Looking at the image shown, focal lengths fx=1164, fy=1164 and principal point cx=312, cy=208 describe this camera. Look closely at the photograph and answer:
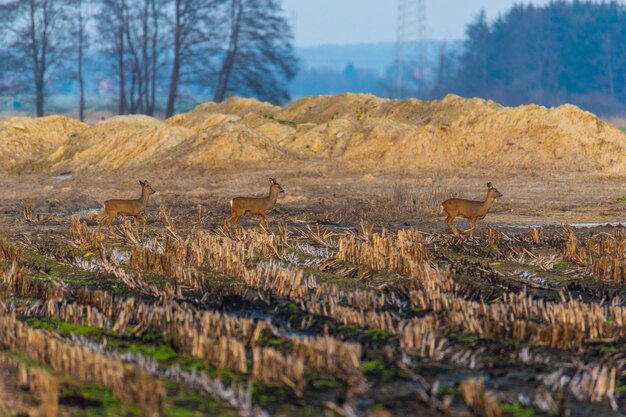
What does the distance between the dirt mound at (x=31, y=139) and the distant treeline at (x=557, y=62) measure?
5610 centimetres

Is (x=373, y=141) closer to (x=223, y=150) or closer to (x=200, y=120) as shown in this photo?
(x=223, y=150)

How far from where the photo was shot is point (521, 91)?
10300 centimetres

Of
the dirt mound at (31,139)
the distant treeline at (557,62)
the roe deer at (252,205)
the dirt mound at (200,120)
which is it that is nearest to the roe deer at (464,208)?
the roe deer at (252,205)

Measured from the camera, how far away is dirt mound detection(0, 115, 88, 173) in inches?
1708

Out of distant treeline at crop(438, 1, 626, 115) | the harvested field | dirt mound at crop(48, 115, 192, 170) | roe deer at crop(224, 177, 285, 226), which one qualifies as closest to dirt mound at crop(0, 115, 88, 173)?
dirt mound at crop(48, 115, 192, 170)

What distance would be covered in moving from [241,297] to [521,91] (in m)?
92.0

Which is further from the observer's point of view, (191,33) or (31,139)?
(191,33)

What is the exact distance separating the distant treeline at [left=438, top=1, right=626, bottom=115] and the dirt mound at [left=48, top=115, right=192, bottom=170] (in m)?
57.8

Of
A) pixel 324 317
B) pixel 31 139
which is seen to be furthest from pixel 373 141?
pixel 324 317

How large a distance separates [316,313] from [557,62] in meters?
98.7

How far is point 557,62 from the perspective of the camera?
10750cm

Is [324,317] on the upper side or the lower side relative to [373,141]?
lower

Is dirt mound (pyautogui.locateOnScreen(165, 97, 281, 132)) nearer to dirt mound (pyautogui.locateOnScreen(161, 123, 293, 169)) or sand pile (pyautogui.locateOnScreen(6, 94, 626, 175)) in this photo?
sand pile (pyautogui.locateOnScreen(6, 94, 626, 175))

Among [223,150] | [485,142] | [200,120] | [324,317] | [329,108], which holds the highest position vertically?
[329,108]
